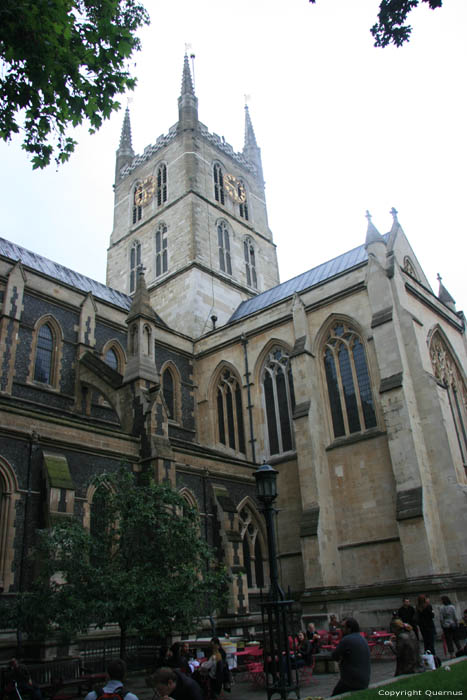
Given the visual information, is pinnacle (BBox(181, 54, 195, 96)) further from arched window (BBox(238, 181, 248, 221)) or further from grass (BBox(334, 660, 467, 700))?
grass (BBox(334, 660, 467, 700))

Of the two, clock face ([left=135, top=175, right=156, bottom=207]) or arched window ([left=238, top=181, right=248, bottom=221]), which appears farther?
arched window ([left=238, top=181, right=248, bottom=221])

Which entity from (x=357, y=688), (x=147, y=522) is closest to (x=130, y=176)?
(x=147, y=522)

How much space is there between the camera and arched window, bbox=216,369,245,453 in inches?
1004

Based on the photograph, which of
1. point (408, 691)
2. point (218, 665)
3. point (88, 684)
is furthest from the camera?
point (88, 684)

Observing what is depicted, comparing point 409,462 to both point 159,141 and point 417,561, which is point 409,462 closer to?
point 417,561

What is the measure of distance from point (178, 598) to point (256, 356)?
589 inches

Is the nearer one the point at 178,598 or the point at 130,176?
the point at 178,598

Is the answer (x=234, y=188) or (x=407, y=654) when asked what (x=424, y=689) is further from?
(x=234, y=188)

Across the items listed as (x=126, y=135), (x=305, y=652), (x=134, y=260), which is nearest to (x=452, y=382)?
(x=305, y=652)

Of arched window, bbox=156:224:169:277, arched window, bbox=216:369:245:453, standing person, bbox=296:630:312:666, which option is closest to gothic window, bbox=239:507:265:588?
arched window, bbox=216:369:245:453

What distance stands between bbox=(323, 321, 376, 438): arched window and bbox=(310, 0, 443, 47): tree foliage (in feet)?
47.6

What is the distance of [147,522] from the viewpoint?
39.8 ft

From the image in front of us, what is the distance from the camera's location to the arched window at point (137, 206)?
39.1 meters

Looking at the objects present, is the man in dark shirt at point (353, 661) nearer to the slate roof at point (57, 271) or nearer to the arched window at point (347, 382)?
the arched window at point (347, 382)
